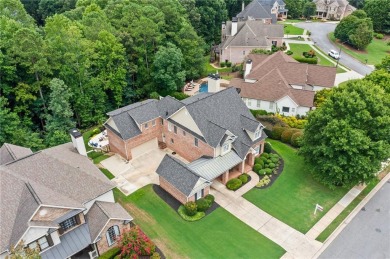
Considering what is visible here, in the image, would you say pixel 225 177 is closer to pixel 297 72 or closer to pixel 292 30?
pixel 297 72

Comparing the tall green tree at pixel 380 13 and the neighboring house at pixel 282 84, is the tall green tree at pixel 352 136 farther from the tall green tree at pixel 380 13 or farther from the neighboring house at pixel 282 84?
the tall green tree at pixel 380 13

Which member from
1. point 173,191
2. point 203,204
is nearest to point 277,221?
point 203,204

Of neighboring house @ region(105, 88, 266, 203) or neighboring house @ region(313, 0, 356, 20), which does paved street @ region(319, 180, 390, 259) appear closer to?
neighboring house @ region(105, 88, 266, 203)

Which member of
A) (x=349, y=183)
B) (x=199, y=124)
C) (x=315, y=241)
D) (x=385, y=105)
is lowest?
(x=315, y=241)

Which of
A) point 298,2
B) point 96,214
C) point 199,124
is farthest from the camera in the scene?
point 298,2

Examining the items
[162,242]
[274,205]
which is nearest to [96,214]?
[162,242]

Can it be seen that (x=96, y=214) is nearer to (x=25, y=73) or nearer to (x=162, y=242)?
(x=162, y=242)

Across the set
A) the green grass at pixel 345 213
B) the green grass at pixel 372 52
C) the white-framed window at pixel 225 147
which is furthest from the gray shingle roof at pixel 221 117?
the green grass at pixel 372 52
